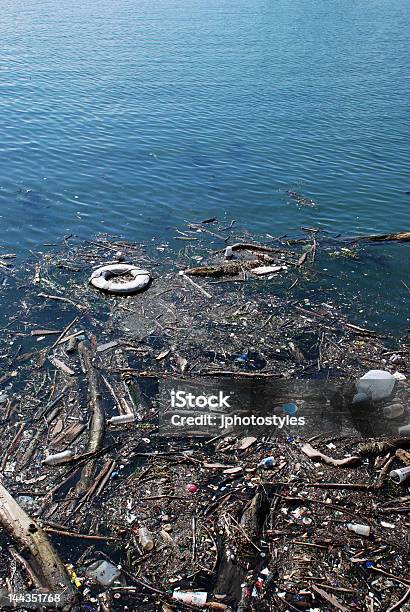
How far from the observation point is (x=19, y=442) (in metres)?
10.7

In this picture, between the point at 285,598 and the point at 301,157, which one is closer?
the point at 285,598

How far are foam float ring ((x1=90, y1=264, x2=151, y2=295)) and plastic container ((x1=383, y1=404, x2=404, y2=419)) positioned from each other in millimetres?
8338

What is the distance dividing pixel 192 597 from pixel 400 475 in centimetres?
464

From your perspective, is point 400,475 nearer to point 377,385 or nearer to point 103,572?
point 377,385

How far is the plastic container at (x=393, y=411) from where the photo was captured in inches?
459

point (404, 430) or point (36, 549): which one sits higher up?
point (36, 549)

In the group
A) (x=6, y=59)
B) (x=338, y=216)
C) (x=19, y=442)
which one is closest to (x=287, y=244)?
(x=338, y=216)

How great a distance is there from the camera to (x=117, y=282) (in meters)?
17.0

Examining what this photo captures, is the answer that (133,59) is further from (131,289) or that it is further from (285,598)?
(285,598)

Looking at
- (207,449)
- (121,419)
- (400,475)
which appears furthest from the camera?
(121,419)

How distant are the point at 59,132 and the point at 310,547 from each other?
96.4 feet

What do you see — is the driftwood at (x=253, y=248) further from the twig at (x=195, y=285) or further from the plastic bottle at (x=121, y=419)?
the plastic bottle at (x=121, y=419)
